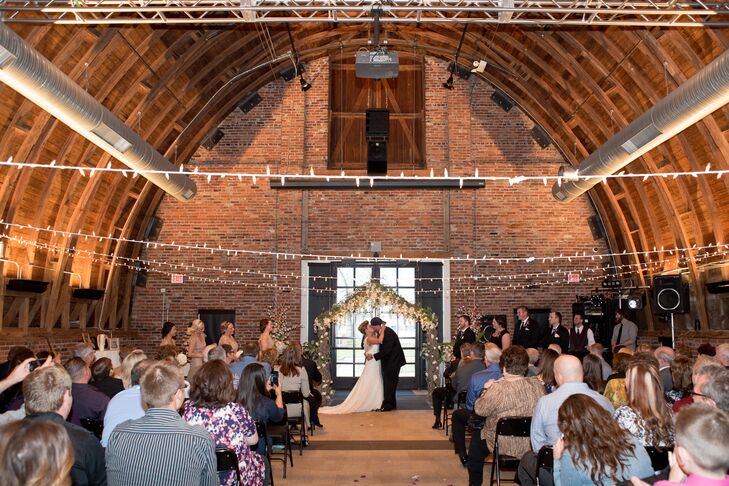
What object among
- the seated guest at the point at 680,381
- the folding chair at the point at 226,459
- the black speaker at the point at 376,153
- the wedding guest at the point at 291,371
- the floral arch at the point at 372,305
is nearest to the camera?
the folding chair at the point at 226,459

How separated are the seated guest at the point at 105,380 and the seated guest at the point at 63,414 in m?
2.84

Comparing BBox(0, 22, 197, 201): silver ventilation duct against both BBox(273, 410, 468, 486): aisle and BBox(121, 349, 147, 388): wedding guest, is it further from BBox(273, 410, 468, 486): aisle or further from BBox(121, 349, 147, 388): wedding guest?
BBox(273, 410, 468, 486): aisle

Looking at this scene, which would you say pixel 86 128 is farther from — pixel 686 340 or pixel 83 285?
pixel 686 340

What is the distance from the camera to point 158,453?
3469 mm

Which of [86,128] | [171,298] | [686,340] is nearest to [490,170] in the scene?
[686,340]

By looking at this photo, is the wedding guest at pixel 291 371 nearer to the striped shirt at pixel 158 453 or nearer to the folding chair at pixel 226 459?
the folding chair at pixel 226 459

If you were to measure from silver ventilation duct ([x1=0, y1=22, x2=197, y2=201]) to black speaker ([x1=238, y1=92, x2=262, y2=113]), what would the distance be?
4697 millimetres

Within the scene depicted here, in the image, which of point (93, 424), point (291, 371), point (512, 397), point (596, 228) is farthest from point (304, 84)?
point (93, 424)

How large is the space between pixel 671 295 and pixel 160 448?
10.4 metres

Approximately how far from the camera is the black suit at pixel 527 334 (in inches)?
494

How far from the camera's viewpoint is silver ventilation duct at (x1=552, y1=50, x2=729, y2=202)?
7.47 m

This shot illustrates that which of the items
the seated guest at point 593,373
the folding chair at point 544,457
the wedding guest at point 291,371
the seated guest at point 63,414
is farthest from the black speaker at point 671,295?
the seated guest at point 63,414

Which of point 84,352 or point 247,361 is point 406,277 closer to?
point 247,361

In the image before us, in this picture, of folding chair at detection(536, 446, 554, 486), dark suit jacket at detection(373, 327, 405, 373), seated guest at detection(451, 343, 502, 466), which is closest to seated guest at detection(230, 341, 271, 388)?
seated guest at detection(451, 343, 502, 466)
